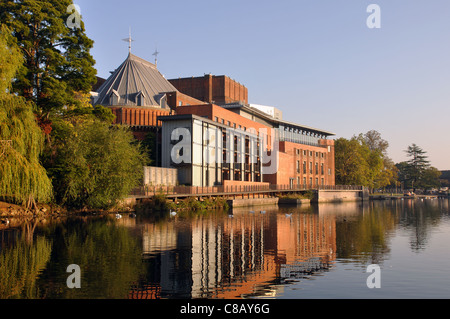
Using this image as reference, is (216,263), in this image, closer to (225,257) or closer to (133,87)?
(225,257)

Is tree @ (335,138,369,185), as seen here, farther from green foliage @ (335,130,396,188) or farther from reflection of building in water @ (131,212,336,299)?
reflection of building in water @ (131,212,336,299)

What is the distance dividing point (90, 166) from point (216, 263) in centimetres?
2535

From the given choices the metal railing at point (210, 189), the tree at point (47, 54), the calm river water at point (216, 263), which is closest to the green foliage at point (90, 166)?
the tree at point (47, 54)

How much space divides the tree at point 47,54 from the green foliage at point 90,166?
9.64 feet

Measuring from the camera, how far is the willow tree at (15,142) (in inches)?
1150

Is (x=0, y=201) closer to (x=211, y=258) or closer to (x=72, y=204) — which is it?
(x=72, y=204)

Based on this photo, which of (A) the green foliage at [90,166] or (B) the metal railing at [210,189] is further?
(B) the metal railing at [210,189]

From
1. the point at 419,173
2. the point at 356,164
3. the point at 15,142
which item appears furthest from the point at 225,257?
the point at 419,173

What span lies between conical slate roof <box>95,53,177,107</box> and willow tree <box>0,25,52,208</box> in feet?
152

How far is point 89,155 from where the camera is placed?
1588 inches

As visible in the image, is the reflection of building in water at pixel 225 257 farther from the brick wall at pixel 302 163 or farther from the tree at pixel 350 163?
the tree at pixel 350 163

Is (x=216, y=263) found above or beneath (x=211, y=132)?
beneath

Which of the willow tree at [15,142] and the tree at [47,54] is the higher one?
the tree at [47,54]

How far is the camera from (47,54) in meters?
38.8
